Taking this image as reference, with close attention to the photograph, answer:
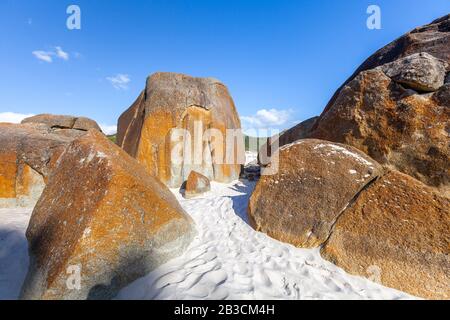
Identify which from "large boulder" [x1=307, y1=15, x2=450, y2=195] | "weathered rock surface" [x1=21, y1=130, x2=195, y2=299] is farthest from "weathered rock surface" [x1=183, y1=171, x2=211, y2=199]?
"large boulder" [x1=307, y1=15, x2=450, y2=195]

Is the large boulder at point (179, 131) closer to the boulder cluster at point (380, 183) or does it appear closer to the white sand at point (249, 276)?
the boulder cluster at point (380, 183)

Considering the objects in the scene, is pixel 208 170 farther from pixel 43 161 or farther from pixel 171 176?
pixel 43 161

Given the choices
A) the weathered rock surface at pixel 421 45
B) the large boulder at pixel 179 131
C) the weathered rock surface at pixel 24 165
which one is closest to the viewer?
the weathered rock surface at pixel 421 45

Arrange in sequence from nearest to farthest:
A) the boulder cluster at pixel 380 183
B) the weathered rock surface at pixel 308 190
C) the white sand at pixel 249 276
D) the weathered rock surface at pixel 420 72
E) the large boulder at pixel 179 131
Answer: the white sand at pixel 249 276 → the boulder cluster at pixel 380 183 → the weathered rock surface at pixel 308 190 → the weathered rock surface at pixel 420 72 → the large boulder at pixel 179 131

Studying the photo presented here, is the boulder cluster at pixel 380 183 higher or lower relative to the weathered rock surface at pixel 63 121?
lower

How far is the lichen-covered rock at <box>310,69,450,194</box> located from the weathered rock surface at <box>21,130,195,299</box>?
137 inches

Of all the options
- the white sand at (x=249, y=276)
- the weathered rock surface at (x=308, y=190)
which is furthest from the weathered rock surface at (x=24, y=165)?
the weathered rock surface at (x=308, y=190)

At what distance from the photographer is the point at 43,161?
506 centimetres

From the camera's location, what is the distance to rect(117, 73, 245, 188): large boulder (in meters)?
7.80

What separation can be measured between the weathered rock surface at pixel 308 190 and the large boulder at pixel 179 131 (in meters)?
4.39

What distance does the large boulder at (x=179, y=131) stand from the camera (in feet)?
25.6

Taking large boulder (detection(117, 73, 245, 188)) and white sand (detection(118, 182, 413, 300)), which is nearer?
white sand (detection(118, 182, 413, 300))
